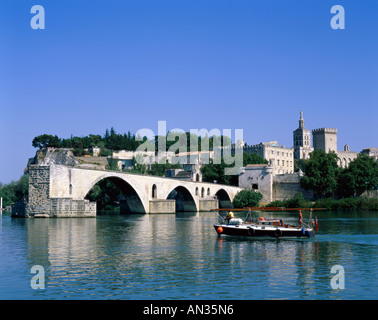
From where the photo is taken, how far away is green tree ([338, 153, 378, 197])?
96.8 m

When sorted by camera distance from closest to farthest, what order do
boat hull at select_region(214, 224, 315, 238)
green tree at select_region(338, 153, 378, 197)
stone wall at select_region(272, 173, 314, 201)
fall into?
1. boat hull at select_region(214, 224, 315, 238)
2. green tree at select_region(338, 153, 378, 197)
3. stone wall at select_region(272, 173, 314, 201)

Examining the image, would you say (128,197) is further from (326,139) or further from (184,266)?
(326,139)

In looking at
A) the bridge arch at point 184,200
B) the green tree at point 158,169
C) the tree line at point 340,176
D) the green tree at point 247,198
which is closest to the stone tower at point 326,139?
the tree line at point 340,176

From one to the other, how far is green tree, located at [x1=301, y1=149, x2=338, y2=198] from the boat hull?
66.2 meters

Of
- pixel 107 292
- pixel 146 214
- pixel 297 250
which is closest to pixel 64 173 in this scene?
pixel 146 214

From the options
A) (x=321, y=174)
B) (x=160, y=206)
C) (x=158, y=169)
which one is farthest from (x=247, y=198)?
(x=160, y=206)

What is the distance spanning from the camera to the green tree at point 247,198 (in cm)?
9694

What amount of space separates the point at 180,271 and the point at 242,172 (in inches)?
3498

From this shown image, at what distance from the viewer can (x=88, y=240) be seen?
33094 millimetres

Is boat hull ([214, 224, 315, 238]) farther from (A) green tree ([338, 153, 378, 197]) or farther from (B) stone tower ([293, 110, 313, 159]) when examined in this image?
(B) stone tower ([293, 110, 313, 159])

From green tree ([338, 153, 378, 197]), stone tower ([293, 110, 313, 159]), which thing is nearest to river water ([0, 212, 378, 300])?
green tree ([338, 153, 378, 197])

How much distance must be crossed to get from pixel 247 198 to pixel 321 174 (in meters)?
16.0

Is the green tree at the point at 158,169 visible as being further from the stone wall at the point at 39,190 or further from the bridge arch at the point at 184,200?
the stone wall at the point at 39,190
